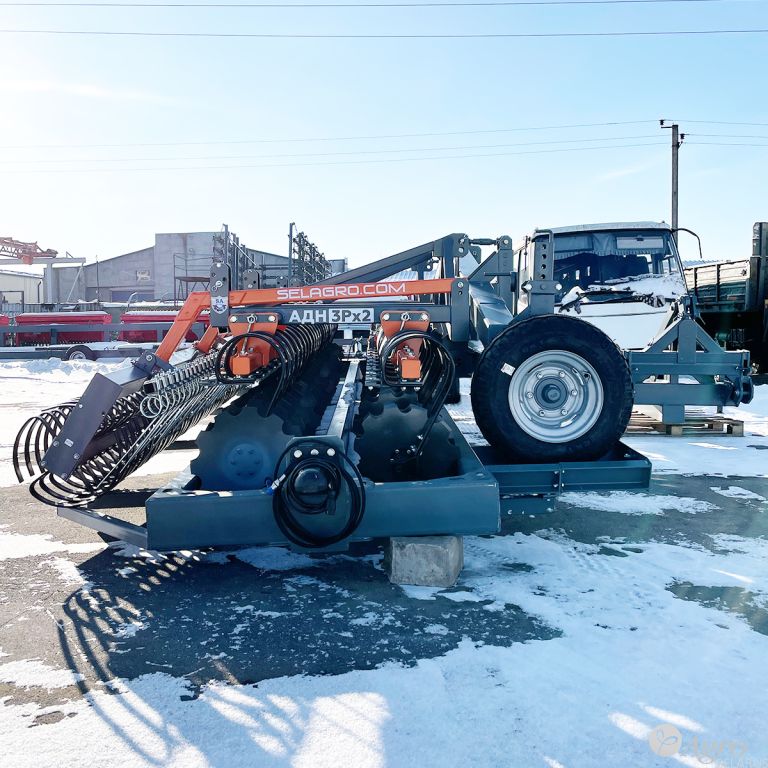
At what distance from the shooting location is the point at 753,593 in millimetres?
3609

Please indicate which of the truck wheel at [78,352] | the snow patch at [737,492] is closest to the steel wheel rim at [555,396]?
the snow patch at [737,492]

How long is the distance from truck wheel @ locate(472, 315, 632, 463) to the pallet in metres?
4.24

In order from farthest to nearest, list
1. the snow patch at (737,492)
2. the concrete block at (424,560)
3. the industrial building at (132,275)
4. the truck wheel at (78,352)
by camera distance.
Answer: the industrial building at (132,275) → the truck wheel at (78,352) → the snow patch at (737,492) → the concrete block at (424,560)

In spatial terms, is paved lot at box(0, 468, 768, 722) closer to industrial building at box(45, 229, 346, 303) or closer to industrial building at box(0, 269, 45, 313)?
industrial building at box(45, 229, 346, 303)

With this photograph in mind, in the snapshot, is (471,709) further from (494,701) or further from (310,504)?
(310,504)

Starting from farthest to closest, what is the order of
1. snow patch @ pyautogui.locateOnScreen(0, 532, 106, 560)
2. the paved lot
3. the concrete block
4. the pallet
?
the pallet → snow patch @ pyautogui.locateOnScreen(0, 532, 106, 560) → the concrete block → the paved lot

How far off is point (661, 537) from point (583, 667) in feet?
6.52

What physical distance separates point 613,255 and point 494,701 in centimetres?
697

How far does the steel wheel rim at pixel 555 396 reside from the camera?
13.5 ft

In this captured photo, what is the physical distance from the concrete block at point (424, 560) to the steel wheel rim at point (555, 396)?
3.16 feet

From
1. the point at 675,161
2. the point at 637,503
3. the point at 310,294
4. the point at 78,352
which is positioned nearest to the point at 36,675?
the point at 310,294

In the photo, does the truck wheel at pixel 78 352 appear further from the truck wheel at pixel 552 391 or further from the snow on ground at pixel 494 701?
the truck wheel at pixel 552 391

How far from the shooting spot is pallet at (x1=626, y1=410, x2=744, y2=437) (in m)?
8.11

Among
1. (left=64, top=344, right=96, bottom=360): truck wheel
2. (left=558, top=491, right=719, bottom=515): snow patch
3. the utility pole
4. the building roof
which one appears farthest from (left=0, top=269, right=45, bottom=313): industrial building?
(left=558, top=491, right=719, bottom=515): snow patch
